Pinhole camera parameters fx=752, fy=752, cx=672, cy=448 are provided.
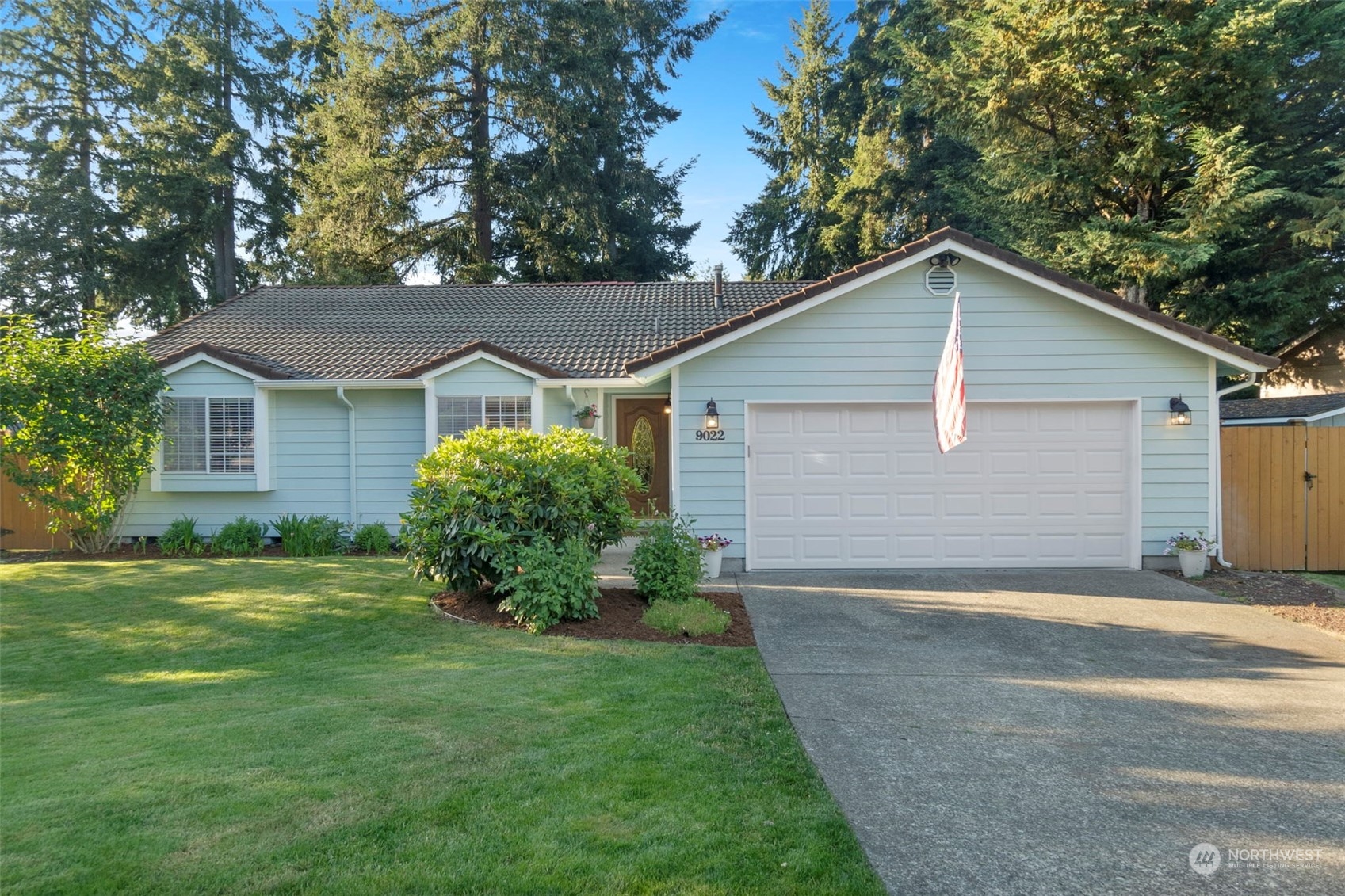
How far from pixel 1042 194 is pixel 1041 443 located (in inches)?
396

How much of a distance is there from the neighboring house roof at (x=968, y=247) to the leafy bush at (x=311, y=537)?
5447 millimetres

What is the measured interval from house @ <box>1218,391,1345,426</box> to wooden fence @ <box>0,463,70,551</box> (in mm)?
21603

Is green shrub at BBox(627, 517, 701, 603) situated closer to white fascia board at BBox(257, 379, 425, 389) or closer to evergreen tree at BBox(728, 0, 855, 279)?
white fascia board at BBox(257, 379, 425, 389)

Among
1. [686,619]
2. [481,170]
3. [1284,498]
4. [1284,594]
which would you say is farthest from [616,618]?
[481,170]

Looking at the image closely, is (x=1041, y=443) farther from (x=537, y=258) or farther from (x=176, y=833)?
(x=537, y=258)

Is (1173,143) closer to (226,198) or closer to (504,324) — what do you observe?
(504,324)

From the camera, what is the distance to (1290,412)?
50.2ft

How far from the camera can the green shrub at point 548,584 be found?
6887 mm

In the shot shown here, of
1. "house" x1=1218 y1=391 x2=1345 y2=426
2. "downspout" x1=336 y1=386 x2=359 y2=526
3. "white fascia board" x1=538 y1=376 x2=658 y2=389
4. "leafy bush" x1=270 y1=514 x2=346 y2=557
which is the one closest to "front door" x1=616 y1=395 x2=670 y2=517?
"white fascia board" x1=538 y1=376 x2=658 y2=389

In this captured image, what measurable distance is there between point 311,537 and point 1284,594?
12.7 m

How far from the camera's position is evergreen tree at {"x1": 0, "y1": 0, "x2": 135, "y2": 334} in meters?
21.6

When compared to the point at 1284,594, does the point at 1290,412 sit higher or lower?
higher

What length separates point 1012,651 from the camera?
6391 mm

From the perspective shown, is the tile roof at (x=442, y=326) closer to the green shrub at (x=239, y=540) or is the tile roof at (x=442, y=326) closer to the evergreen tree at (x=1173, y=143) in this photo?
the green shrub at (x=239, y=540)
